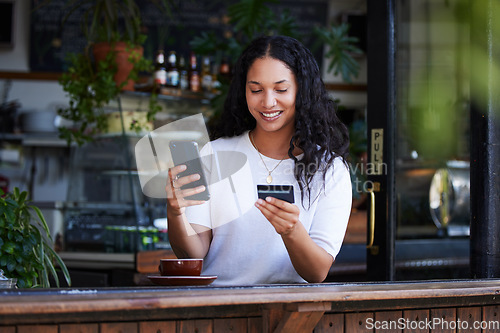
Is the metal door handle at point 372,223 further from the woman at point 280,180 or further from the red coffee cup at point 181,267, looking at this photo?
the red coffee cup at point 181,267

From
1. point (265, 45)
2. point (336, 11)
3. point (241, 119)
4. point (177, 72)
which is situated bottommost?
point (241, 119)

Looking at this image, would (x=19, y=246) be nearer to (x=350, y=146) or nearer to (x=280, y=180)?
(x=280, y=180)

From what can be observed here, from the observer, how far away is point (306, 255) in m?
1.69

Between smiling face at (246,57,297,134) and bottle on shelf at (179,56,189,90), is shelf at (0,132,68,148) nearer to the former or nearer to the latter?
bottle on shelf at (179,56,189,90)

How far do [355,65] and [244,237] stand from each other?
8.16 feet

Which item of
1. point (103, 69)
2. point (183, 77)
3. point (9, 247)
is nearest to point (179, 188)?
Result: point (9, 247)

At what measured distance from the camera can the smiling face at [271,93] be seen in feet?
5.97

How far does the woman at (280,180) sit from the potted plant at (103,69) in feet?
5.52

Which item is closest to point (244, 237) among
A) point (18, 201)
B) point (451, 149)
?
point (18, 201)

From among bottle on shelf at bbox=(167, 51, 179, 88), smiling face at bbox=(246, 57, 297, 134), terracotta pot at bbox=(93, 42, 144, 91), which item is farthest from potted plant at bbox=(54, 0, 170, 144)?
smiling face at bbox=(246, 57, 297, 134)

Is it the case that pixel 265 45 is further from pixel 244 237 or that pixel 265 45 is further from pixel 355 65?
pixel 355 65

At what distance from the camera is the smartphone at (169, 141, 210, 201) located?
62.0 inches

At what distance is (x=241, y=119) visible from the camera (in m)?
2.01

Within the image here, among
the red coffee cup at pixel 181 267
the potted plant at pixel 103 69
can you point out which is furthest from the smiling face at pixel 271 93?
the potted plant at pixel 103 69
